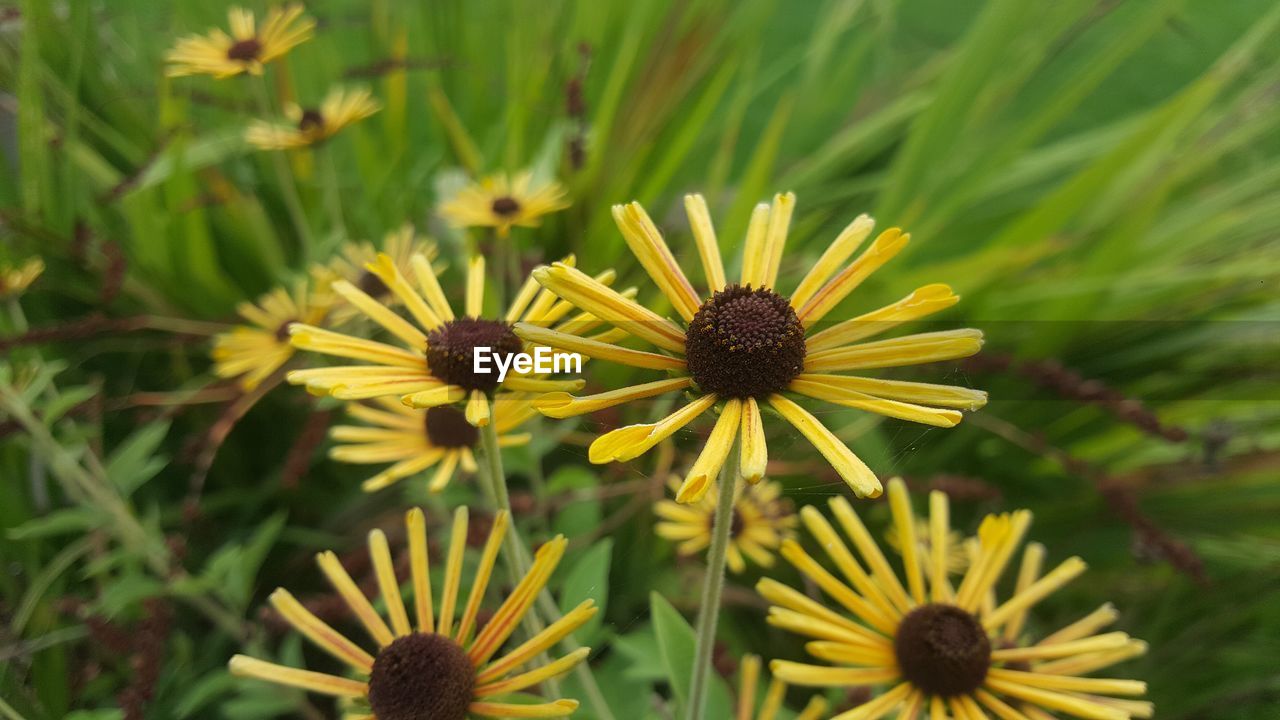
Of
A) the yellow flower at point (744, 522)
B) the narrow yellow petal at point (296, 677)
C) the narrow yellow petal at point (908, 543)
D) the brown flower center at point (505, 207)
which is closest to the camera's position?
the narrow yellow petal at point (296, 677)

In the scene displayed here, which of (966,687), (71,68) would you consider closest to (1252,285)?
(966,687)

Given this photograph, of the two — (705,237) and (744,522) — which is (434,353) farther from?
(744,522)

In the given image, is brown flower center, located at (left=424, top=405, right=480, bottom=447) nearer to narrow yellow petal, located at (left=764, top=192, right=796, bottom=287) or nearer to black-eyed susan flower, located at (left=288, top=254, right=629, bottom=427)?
black-eyed susan flower, located at (left=288, top=254, right=629, bottom=427)

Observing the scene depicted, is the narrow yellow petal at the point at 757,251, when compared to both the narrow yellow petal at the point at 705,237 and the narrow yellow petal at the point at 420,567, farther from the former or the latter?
the narrow yellow petal at the point at 420,567

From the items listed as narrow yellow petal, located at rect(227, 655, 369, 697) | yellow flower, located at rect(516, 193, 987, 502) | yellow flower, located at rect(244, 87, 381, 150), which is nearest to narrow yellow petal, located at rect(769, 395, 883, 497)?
yellow flower, located at rect(516, 193, 987, 502)

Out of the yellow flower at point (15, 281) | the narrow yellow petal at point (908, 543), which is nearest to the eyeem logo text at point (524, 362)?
the narrow yellow petal at point (908, 543)

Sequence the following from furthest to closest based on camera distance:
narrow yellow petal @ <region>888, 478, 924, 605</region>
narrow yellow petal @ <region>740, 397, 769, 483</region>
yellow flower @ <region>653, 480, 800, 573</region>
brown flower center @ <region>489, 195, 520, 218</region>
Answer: brown flower center @ <region>489, 195, 520, 218</region> < yellow flower @ <region>653, 480, 800, 573</region> < narrow yellow petal @ <region>888, 478, 924, 605</region> < narrow yellow petal @ <region>740, 397, 769, 483</region>

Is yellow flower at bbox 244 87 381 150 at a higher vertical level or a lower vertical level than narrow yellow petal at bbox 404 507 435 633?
higher
